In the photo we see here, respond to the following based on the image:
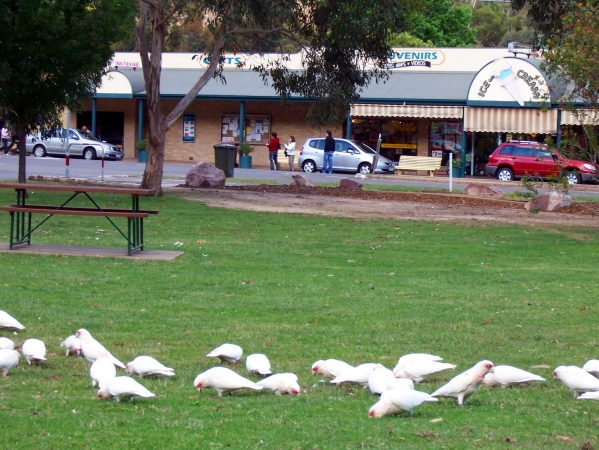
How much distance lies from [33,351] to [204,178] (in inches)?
752

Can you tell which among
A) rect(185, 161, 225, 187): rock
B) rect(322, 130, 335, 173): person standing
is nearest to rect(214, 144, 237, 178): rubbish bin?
rect(185, 161, 225, 187): rock

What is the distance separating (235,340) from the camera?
7742 millimetres

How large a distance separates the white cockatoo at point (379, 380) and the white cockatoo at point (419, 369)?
0.34m

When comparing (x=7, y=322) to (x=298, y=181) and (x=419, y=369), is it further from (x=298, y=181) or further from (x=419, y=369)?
(x=298, y=181)

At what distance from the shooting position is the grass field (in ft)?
16.0

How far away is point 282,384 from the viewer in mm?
5746

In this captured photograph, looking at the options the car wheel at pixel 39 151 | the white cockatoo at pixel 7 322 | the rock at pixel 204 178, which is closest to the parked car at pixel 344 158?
the rock at pixel 204 178

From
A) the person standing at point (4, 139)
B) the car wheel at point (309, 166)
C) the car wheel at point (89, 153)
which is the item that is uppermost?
the person standing at point (4, 139)

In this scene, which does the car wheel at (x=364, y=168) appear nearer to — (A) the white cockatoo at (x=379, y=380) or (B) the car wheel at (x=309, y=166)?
(B) the car wheel at (x=309, y=166)

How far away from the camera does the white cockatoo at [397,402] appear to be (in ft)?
16.8

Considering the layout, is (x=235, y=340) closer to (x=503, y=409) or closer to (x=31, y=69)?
(x=503, y=409)

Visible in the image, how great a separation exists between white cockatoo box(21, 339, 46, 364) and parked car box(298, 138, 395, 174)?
102 feet

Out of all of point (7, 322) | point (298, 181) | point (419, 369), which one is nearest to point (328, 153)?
point (298, 181)

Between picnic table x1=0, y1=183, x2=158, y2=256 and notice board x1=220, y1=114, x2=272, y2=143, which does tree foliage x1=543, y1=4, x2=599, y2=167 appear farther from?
notice board x1=220, y1=114, x2=272, y2=143
